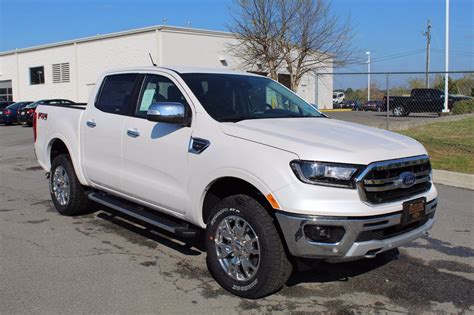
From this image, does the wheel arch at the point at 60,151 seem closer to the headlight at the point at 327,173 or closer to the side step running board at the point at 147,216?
the side step running board at the point at 147,216

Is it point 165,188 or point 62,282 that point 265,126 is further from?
point 62,282

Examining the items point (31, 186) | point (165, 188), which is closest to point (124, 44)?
point (31, 186)

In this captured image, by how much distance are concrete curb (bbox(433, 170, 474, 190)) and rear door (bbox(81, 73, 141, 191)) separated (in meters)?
6.37

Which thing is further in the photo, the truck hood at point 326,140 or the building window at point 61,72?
the building window at point 61,72

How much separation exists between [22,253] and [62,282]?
3.67 ft

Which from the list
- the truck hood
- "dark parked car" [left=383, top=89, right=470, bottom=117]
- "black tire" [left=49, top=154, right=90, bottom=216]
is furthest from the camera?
"dark parked car" [left=383, top=89, right=470, bottom=117]

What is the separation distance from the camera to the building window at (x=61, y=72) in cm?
4054

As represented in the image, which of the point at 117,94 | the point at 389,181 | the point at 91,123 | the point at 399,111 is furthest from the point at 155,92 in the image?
the point at 399,111

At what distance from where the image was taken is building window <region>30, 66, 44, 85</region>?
144 ft

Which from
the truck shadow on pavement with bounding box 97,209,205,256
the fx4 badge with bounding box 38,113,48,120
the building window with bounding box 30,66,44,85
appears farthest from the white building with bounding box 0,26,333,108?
the truck shadow on pavement with bounding box 97,209,205,256

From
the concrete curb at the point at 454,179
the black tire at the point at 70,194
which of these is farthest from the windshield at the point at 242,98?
the concrete curb at the point at 454,179

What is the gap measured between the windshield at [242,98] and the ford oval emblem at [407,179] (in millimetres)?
1454

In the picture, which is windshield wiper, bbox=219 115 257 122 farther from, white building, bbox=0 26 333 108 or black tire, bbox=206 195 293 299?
white building, bbox=0 26 333 108

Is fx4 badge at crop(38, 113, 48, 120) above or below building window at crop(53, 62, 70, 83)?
below
